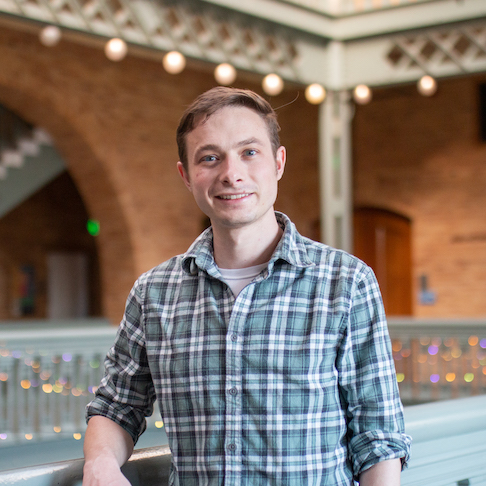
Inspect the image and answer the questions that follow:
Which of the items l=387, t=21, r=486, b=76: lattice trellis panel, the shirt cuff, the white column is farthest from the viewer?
the white column

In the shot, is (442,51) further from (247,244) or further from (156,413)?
(247,244)

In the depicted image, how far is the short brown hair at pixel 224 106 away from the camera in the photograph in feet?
5.20

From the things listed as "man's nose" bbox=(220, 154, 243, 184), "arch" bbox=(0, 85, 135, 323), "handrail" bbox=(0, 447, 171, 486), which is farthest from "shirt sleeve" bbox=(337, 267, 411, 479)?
"arch" bbox=(0, 85, 135, 323)

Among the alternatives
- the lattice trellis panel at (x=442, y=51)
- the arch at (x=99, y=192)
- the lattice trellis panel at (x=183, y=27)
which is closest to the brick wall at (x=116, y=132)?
the arch at (x=99, y=192)

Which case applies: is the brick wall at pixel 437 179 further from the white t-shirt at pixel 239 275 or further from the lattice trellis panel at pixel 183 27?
the white t-shirt at pixel 239 275

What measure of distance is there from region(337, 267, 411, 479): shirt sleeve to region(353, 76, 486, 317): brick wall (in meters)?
9.87

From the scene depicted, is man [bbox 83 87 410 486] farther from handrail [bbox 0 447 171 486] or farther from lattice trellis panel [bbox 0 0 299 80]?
lattice trellis panel [bbox 0 0 299 80]

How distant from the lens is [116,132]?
10750 mm

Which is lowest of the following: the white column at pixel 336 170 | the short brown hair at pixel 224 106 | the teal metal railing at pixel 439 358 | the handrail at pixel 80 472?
the teal metal railing at pixel 439 358

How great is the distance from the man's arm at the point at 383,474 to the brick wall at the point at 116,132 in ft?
29.1

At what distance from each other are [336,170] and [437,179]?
13.0 ft

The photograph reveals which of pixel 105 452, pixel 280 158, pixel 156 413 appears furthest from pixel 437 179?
pixel 105 452

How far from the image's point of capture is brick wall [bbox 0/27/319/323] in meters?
9.75

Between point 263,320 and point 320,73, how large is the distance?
6.53m
